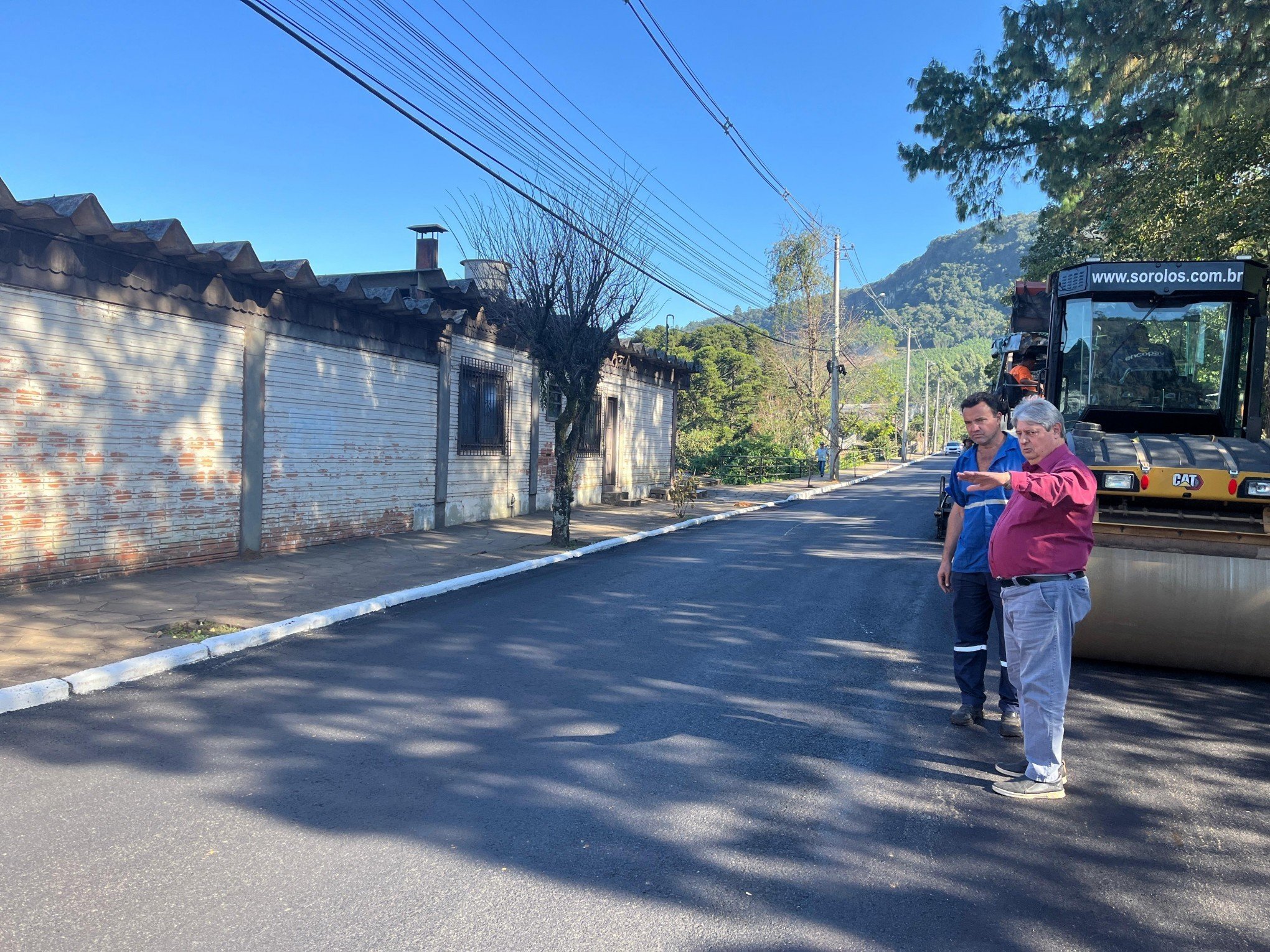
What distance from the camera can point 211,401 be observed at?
10688 mm

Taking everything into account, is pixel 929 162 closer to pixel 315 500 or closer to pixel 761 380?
pixel 315 500

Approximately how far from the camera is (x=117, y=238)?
9070 mm

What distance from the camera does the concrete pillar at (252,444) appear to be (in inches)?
440

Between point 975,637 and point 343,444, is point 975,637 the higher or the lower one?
the lower one

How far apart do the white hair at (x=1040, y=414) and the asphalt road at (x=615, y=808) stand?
1810 millimetres

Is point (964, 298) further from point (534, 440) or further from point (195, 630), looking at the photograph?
point (195, 630)

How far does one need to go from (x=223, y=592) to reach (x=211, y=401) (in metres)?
2.86

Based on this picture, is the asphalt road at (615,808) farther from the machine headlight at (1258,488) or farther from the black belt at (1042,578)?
the machine headlight at (1258,488)

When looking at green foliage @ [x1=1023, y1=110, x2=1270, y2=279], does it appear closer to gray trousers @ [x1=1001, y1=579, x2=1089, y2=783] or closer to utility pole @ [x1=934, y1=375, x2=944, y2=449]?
gray trousers @ [x1=1001, y1=579, x2=1089, y2=783]

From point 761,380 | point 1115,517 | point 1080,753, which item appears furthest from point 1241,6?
point 761,380

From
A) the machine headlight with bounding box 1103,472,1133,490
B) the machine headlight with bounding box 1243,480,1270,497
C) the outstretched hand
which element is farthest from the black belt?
the machine headlight with bounding box 1243,480,1270,497

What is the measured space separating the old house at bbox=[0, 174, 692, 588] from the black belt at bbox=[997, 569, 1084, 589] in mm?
8681

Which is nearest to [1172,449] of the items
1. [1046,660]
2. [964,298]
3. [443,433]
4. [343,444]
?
[1046,660]

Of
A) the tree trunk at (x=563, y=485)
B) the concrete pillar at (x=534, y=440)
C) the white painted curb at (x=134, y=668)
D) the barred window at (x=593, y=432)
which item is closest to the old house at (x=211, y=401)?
the concrete pillar at (x=534, y=440)
